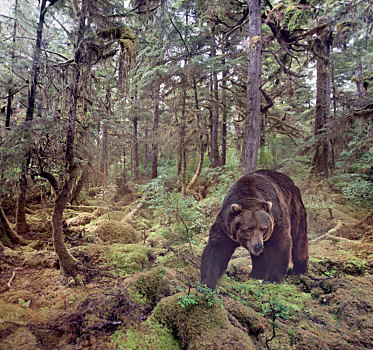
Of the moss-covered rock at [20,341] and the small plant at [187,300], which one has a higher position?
the small plant at [187,300]

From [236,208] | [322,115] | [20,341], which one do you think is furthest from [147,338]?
[322,115]

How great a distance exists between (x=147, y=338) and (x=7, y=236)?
4.83 meters

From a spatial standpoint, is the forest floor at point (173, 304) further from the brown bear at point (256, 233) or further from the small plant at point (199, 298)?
the brown bear at point (256, 233)

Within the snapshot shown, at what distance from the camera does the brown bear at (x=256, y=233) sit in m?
3.10

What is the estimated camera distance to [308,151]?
29.7ft

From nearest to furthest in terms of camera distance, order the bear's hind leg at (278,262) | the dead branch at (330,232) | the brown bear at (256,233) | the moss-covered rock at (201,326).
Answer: the moss-covered rock at (201,326) → the brown bear at (256,233) → the bear's hind leg at (278,262) → the dead branch at (330,232)

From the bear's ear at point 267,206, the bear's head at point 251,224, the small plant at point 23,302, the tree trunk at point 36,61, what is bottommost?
the small plant at point 23,302

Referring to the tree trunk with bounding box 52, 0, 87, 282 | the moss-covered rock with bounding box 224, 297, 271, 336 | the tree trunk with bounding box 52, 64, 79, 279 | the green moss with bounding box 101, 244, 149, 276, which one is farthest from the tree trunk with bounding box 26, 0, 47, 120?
the moss-covered rock with bounding box 224, 297, 271, 336

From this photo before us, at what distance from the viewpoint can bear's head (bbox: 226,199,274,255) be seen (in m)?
2.99

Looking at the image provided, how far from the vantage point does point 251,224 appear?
306 cm

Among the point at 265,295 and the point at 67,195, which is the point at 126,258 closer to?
the point at 67,195

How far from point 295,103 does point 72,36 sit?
19235mm

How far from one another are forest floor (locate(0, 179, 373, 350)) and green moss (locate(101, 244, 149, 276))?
20 mm

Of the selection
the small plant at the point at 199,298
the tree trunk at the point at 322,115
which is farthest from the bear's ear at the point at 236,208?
the tree trunk at the point at 322,115
